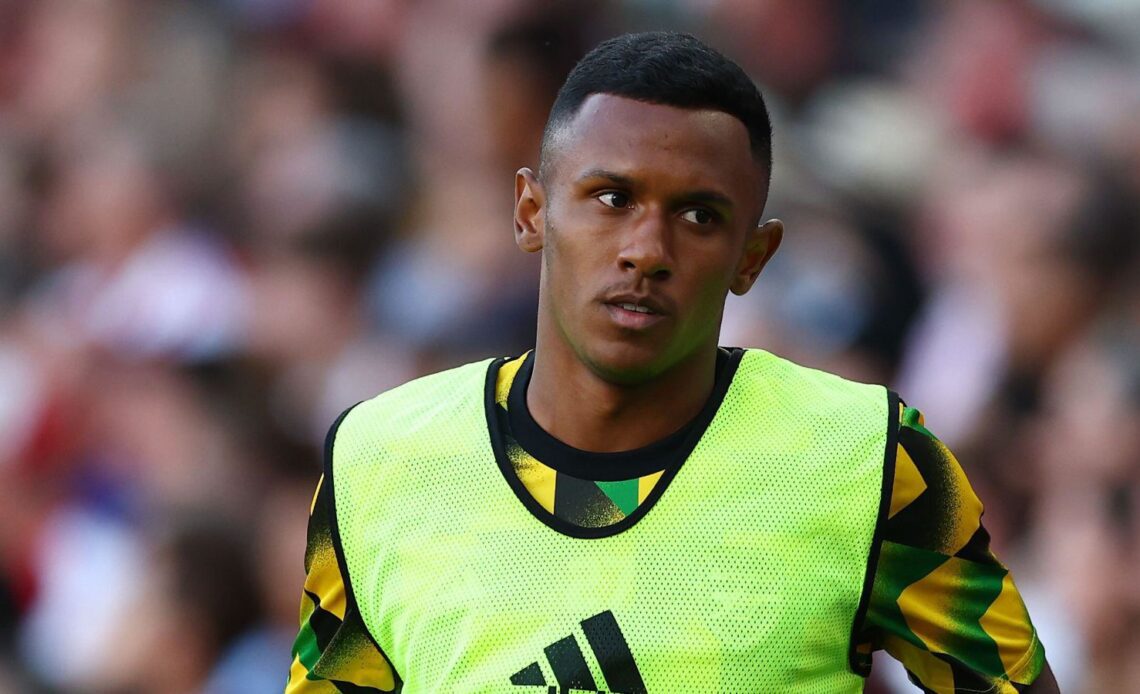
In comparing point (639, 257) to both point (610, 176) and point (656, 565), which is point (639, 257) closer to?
point (610, 176)

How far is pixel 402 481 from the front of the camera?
2.21m

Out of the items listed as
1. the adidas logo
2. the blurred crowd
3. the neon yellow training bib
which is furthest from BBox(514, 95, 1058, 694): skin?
the blurred crowd

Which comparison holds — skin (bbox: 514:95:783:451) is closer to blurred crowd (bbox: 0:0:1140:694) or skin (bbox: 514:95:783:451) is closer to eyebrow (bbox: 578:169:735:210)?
eyebrow (bbox: 578:169:735:210)

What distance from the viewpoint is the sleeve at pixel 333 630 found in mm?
2240

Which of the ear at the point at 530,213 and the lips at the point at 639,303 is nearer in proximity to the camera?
the lips at the point at 639,303

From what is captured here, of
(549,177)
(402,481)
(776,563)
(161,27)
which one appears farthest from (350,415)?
(161,27)

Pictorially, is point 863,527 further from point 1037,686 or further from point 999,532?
point 999,532

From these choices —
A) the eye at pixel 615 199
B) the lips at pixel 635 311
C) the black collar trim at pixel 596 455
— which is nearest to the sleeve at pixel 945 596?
the black collar trim at pixel 596 455

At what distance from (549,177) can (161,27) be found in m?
3.17

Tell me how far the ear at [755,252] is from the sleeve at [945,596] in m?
0.32

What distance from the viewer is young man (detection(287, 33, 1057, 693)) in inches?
80.1

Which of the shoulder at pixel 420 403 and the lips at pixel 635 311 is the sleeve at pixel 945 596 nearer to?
the lips at pixel 635 311

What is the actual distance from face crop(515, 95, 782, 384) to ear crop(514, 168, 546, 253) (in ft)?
0.29

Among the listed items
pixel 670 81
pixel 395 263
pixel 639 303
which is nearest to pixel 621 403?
pixel 639 303
